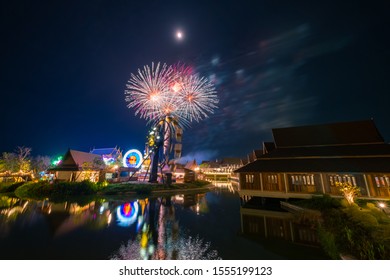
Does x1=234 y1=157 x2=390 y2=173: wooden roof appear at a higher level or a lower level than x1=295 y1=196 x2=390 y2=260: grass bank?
higher

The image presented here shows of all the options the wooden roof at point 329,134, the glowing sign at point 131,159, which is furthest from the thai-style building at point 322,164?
the glowing sign at point 131,159

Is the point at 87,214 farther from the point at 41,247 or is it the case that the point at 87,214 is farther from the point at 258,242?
the point at 258,242

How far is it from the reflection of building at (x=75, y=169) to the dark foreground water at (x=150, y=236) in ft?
71.2

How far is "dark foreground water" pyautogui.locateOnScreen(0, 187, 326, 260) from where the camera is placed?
7527mm

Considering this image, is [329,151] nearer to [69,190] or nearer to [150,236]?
[150,236]

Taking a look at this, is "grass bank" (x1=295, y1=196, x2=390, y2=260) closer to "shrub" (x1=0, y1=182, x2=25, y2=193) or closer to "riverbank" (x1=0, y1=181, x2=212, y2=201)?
"riverbank" (x1=0, y1=181, x2=212, y2=201)

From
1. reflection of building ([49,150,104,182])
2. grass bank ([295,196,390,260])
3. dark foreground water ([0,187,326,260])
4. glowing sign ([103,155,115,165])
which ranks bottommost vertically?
dark foreground water ([0,187,326,260])

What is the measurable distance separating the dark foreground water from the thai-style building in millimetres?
4509

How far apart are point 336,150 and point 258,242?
16.9 meters

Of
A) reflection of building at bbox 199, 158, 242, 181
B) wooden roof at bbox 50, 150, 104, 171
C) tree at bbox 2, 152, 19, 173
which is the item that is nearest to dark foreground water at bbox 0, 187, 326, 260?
wooden roof at bbox 50, 150, 104, 171

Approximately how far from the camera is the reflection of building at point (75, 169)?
3447 centimetres

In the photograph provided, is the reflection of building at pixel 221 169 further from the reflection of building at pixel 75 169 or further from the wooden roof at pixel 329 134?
the wooden roof at pixel 329 134

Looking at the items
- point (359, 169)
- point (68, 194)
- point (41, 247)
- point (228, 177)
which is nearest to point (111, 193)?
point (68, 194)

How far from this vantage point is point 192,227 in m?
11.4
